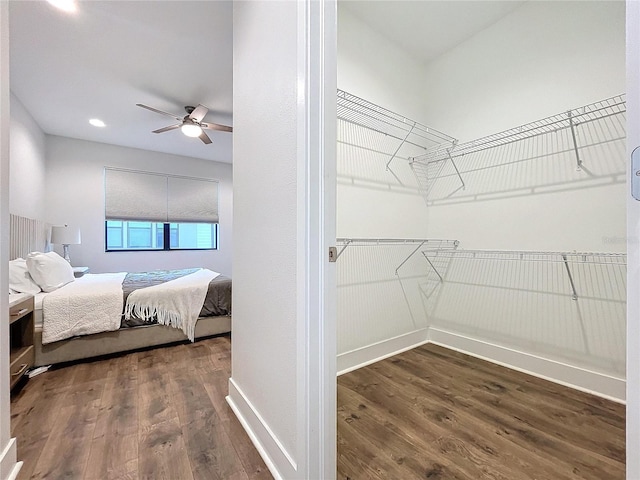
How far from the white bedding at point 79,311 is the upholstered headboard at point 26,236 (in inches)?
34.4

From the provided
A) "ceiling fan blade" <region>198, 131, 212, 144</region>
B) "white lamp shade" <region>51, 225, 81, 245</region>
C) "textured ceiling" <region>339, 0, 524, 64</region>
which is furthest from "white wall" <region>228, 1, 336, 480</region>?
"white lamp shade" <region>51, 225, 81, 245</region>

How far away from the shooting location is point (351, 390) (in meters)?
1.83

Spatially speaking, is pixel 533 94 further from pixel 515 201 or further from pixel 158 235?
pixel 158 235

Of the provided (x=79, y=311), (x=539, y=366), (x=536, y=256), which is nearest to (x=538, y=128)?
(x=536, y=256)

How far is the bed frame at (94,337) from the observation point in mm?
2158

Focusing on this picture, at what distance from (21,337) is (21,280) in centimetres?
47

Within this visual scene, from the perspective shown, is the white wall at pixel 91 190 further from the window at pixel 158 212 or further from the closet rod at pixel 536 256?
the closet rod at pixel 536 256

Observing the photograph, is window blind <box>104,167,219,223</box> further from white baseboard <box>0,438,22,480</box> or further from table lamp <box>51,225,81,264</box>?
white baseboard <box>0,438,22,480</box>

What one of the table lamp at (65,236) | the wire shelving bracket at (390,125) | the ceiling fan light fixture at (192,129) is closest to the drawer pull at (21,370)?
the table lamp at (65,236)

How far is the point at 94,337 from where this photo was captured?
7.61 ft

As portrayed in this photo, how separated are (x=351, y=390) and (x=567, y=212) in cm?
190

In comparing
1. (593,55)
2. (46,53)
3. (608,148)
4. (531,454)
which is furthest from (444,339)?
(46,53)

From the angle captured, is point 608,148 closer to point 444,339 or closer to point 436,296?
point 436,296

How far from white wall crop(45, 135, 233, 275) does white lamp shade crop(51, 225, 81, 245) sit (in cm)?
39
